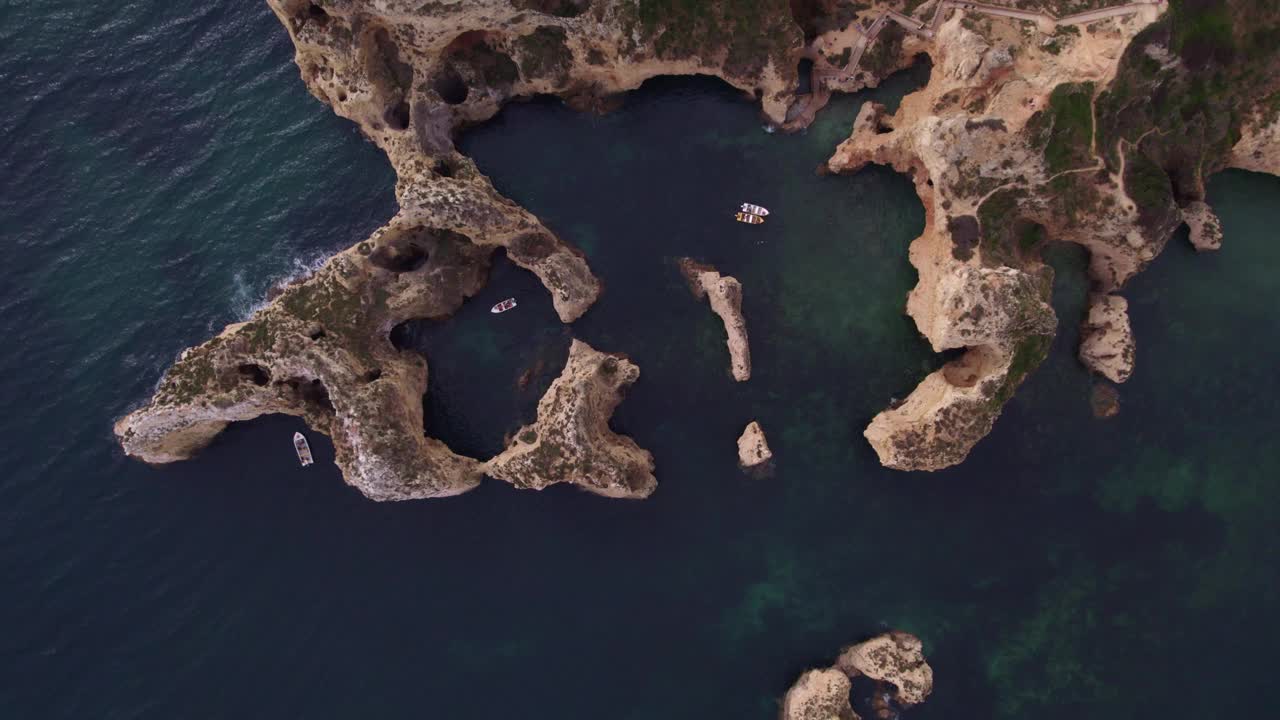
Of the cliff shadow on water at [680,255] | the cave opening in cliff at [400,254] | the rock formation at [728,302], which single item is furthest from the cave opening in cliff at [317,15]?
the rock formation at [728,302]

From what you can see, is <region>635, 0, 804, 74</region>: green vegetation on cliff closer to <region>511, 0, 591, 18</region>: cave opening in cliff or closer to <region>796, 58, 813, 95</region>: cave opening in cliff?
<region>796, 58, 813, 95</region>: cave opening in cliff

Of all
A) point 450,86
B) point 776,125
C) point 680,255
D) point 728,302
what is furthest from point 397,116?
point 776,125

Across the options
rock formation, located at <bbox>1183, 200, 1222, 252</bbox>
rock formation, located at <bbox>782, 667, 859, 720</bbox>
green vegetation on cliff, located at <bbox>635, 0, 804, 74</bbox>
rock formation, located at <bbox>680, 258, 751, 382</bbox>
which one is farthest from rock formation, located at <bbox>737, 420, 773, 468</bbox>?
rock formation, located at <bbox>1183, 200, 1222, 252</bbox>

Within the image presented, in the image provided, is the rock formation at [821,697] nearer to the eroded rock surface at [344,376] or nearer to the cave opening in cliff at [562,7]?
the eroded rock surface at [344,376]

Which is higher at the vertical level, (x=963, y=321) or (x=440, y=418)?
(x=963, y=321)

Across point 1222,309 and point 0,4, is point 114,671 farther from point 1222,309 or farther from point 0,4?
point 1222,309

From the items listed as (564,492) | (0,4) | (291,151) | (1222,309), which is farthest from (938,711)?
(0,4)

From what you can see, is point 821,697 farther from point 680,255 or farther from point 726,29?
point 726,29
